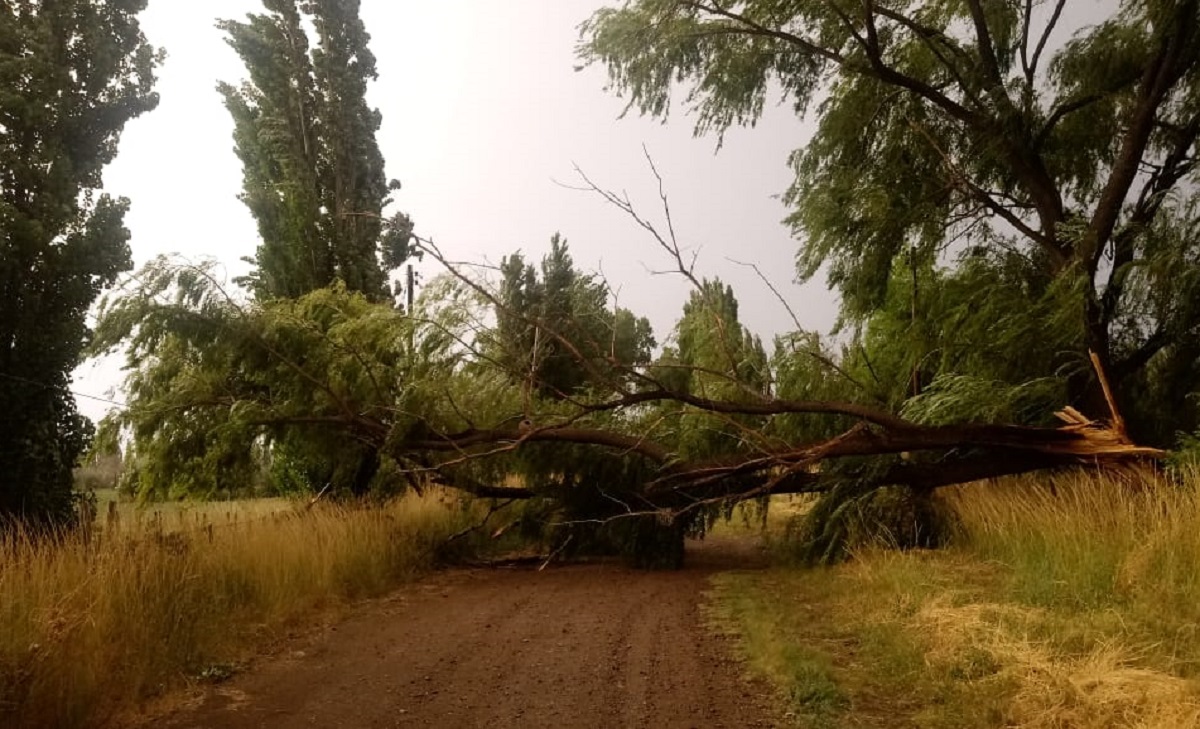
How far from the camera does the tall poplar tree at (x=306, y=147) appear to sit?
13047mm

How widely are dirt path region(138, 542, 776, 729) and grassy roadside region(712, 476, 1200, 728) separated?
1.59ft

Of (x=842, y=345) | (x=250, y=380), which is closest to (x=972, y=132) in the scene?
(x=842, y=345)

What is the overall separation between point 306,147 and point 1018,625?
1262cm

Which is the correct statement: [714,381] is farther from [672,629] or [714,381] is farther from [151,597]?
[151,597]

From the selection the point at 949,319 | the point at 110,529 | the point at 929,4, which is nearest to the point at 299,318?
the point at 110,529

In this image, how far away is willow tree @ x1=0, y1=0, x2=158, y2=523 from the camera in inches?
335

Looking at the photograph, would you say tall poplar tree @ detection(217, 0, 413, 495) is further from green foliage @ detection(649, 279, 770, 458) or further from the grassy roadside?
the grassy roadside

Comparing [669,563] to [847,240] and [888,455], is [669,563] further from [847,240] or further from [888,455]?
[847,240]

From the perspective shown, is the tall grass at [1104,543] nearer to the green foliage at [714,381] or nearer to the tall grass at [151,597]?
the green foliage at [714,381]

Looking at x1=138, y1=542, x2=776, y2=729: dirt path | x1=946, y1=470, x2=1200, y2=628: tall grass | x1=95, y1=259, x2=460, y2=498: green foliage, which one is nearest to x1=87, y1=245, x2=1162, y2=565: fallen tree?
x1=95, y1=259, x2=460, y2=498: green foliage

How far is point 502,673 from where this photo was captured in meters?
5.38

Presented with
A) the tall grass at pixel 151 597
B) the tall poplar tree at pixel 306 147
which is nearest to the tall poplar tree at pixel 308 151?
the tall poplar tree at pixel 306 147

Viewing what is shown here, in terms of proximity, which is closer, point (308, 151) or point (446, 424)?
point (446, 424)

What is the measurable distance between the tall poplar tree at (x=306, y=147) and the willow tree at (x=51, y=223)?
11.4ft
